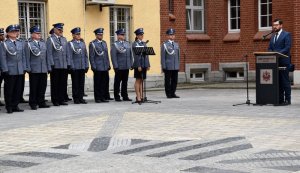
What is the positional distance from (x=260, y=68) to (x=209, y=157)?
728 cm

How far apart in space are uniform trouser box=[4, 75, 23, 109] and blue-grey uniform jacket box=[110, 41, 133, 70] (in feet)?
10.0

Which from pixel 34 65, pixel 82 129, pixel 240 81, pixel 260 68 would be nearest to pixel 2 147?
pixel 82 129

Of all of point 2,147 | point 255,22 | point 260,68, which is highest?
point 255,22

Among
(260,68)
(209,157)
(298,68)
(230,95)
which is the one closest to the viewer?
(209,157)

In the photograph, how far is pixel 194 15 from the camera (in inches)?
1024

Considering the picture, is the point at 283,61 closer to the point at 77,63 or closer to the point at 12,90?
the point at 77,63

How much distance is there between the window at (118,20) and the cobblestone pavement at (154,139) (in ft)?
23.8

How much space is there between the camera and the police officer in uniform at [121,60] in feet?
55.6

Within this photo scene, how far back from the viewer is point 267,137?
30.3 feet

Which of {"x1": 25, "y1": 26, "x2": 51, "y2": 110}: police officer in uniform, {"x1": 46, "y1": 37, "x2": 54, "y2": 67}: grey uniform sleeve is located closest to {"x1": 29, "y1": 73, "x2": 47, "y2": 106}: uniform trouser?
{"x1": 25, "y1": 26, "x2": 51, "y2": 110}: police officer in uniform

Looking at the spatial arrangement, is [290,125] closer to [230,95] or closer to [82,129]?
[82,129]

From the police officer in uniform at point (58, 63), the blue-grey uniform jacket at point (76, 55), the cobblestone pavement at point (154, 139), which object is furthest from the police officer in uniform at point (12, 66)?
the blue-grey uniform jacket at point (76, 55)

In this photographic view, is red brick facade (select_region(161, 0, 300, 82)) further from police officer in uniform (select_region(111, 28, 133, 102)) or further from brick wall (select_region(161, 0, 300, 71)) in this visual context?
police officer in uniform (select_region(111, 28, 133, 102))

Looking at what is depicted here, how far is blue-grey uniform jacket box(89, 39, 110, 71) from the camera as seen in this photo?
16.9 meters
